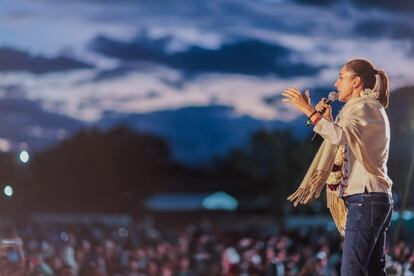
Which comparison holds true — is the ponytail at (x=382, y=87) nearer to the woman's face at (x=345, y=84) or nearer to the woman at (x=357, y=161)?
the woman at (x=357, y=161)

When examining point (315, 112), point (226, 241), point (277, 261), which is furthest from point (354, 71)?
point (226, 241)

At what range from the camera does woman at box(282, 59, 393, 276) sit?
3791 mm

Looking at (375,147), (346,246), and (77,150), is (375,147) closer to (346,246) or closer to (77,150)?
(346,246)

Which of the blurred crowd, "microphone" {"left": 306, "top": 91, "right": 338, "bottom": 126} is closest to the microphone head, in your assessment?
"microphone" {"left": 306, "top": 91, "right": 338, "bottom": 126}

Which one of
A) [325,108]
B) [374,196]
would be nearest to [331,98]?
[325,108]

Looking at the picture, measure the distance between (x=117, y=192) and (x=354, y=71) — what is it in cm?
3645

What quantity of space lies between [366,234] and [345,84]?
2.53 ft

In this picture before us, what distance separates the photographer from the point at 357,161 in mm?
Answer: 3934

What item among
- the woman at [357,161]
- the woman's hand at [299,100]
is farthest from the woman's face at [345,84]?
the woman's hand at [299,100]

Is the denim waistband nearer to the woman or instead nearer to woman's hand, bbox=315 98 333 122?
the woman

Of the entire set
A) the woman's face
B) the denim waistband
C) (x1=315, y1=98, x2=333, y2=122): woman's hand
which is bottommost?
the denim waistband

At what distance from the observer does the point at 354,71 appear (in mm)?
4043

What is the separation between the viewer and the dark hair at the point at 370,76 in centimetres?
405

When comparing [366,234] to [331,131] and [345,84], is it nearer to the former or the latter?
[331,131]
